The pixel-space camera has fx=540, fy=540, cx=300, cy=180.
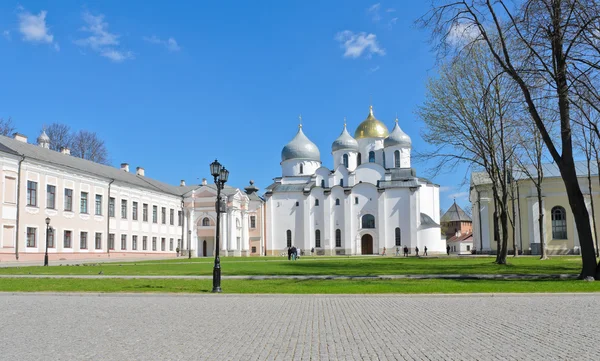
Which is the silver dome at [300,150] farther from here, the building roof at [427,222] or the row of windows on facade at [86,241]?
the row of windows on facade at [86,241]

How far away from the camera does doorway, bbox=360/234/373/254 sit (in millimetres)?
71812

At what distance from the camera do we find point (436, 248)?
69.5 meters

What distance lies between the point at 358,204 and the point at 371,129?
13249mm

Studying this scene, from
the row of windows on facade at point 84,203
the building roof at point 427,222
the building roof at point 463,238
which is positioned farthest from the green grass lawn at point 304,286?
the building roof at point 463,238

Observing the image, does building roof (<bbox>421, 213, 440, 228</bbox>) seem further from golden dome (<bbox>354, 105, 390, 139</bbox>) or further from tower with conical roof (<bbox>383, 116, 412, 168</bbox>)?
golden dome (<bbox>354, 105, 390, 139</bbox>)

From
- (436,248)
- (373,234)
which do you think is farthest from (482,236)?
(373,234)

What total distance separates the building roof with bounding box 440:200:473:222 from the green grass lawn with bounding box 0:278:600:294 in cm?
9898

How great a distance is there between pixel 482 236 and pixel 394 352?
5714 centimetres

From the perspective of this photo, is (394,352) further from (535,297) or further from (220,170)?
(220,170)

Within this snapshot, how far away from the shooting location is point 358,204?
2842 inches

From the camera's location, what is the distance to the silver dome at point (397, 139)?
248 feet

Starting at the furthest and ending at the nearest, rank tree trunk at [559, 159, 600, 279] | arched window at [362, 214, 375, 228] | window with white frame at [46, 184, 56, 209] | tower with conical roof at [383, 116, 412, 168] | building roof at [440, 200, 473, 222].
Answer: building roof at [440, 200, 473, 222] → tower with conical roof at [383, 116, 412, 168] → arched window at [362, 214, 375, 228] → window with white frame at [46, 184, 56, 209] → tree trunk at [559, 159, 600, 279]

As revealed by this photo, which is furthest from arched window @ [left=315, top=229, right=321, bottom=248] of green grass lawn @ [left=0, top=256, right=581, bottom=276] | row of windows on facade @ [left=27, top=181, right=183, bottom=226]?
green grass lawn @ [left=0, top=256, right=581, bottom=276]

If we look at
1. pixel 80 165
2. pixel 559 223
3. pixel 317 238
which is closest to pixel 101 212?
pixel 80 165
